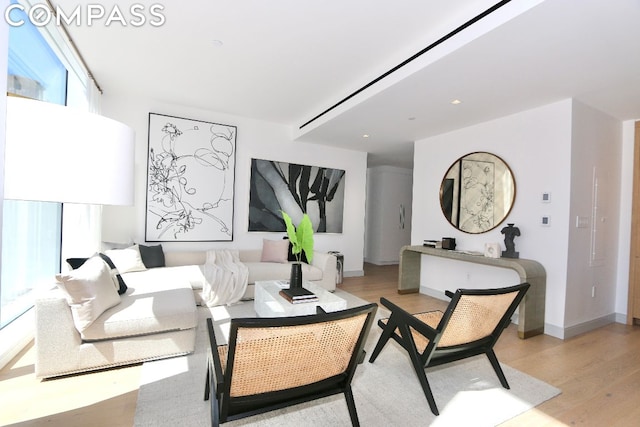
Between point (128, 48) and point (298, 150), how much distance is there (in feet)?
9.78

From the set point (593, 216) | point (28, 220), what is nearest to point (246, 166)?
point (28, 220)

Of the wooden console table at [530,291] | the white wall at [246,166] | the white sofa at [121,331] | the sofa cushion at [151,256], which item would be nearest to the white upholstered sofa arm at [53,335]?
the white sofa at [121,331]

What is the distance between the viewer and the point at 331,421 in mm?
1774

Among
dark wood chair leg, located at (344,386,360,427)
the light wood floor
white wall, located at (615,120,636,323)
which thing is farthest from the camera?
white wall, located at (615,120,636,323)

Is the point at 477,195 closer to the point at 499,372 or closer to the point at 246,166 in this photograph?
the point at 499,372

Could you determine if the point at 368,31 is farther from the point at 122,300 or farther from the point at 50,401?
the point at 50,401

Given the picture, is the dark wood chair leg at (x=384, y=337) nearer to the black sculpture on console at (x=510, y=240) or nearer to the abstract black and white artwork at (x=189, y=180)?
Result: the black sculpture on console at (x=510, y=240)

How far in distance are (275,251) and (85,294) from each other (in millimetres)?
2789

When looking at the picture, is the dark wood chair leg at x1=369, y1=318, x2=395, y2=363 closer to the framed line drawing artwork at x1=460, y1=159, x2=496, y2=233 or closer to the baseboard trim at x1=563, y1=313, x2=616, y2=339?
the baseboard trim at x1=563, y1=313, x2=616, y2=339

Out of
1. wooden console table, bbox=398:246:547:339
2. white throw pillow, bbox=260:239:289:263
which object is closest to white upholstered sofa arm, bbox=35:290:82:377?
white throw pillow, bbox=260:239:289:263

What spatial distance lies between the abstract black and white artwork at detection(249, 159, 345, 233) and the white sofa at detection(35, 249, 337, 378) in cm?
228

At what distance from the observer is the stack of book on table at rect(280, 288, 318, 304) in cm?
274

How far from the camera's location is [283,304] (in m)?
2.73

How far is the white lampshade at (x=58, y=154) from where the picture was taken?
0.91 meters
